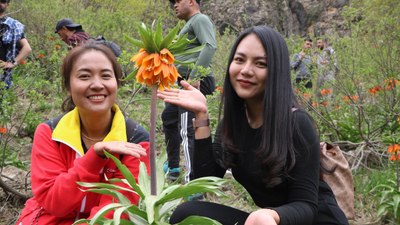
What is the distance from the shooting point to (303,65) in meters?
6.68

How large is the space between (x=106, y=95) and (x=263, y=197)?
0.86 metres

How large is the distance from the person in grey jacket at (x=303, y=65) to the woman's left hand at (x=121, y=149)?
4.12m

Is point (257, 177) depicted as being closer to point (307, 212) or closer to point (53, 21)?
point (307, 212)

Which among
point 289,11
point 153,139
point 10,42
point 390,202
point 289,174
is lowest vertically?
point 390,202

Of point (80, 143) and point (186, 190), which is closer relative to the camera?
point (186, 190)

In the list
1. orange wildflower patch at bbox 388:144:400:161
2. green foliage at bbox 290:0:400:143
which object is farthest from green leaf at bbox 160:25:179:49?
green foliage at bbox 290:0:400:143

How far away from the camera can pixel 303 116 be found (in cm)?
259

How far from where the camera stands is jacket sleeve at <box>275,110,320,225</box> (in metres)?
2.52

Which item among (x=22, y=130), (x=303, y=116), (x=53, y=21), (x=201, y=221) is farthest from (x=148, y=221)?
(x=53, y=21)

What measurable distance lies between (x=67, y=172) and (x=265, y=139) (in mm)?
897

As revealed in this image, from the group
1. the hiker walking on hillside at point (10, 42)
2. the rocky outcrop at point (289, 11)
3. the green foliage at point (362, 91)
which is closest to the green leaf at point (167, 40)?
the hiker walking on hillside at point (10, 42)

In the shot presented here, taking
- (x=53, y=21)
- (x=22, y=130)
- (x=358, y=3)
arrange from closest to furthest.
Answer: (x=22, y=130), (x=53, y=21), (x=358, y=3)

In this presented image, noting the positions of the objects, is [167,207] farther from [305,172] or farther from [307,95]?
[307,95]

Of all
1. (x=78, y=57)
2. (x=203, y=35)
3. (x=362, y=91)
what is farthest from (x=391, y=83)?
(x=78, y=57)
